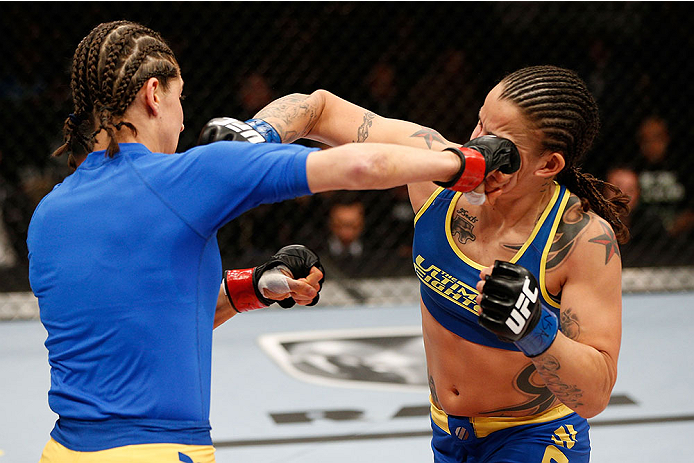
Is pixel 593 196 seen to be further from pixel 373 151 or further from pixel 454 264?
pixel 373 151

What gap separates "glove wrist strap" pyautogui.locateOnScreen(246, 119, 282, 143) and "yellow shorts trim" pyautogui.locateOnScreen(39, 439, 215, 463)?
61 cm

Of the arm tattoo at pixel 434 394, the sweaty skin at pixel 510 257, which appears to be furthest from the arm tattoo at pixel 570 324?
the arm tattoo at pixel 434 394

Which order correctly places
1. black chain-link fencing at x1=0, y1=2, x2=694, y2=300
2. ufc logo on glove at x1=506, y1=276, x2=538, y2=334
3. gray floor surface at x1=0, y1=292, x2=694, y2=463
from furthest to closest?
black chain-link fencing at x1=0, y1=2, x2=694, y2=300, gray floor surface at x1=0, y1=292, x2=694, y2=463, ufc logo on glove at x1=506, y1=276, x2=538, y2=334

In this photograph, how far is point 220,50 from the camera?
4.48 metres

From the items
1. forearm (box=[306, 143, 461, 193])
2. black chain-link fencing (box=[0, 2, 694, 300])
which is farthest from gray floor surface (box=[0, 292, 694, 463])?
forearm (box=[306, 143, 461, 193])

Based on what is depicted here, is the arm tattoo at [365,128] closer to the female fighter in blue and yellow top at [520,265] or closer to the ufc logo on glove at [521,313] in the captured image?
the female fighter in blue and yellow top at [520,265]

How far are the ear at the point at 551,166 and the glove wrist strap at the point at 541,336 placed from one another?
0.31 meters

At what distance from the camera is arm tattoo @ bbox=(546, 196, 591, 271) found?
5.00 ft

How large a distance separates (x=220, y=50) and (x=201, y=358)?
11.4ft

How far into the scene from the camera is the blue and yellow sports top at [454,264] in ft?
5.09

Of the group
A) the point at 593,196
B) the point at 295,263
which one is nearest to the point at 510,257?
the point at 593,196

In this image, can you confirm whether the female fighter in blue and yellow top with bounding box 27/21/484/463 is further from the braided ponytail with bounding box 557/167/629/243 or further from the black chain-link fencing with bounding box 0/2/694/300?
the black chain-link fencing with bounding box 0/2/694/300

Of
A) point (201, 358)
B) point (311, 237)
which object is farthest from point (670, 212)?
point (201, 358)

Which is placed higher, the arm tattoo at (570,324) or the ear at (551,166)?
the ear at (551,166)
